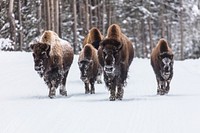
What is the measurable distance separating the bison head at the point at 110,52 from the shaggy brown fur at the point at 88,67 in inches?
107

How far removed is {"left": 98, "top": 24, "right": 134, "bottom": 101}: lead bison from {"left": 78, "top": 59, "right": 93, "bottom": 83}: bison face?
174 centimetres

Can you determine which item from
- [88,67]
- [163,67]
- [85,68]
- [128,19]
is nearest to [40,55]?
[85,68]

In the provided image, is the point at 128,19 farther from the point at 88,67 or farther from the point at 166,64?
the point at 166,64

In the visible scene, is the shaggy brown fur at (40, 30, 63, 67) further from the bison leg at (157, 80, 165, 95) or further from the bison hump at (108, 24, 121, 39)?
the bison leg at (157, 80, 165, 95)

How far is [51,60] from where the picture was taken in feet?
40.1

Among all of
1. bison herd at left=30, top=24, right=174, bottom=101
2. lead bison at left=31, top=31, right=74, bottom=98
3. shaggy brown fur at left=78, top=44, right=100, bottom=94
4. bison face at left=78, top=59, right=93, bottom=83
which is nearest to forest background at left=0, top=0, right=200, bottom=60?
shaggy brown fur at left=78, top=44, right=100, bottom=94

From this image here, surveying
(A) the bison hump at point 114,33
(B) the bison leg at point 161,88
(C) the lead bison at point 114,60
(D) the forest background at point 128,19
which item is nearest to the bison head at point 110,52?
(C) the lead bison at point 114,60

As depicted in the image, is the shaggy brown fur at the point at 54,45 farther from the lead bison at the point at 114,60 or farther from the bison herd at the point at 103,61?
the lead bison at the point at 114,60

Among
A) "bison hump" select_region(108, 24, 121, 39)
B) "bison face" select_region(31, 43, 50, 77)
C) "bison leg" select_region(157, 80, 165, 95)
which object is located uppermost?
"bison hump" select_region(108, 24, 121, 39)

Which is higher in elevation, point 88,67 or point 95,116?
point 88,67

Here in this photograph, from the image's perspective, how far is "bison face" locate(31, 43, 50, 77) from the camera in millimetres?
11562

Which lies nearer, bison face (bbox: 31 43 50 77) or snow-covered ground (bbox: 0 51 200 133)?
snow-covered ground (bbox: 0 51 200 133)

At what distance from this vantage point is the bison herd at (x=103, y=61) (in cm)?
1122

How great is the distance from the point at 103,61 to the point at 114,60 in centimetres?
80
